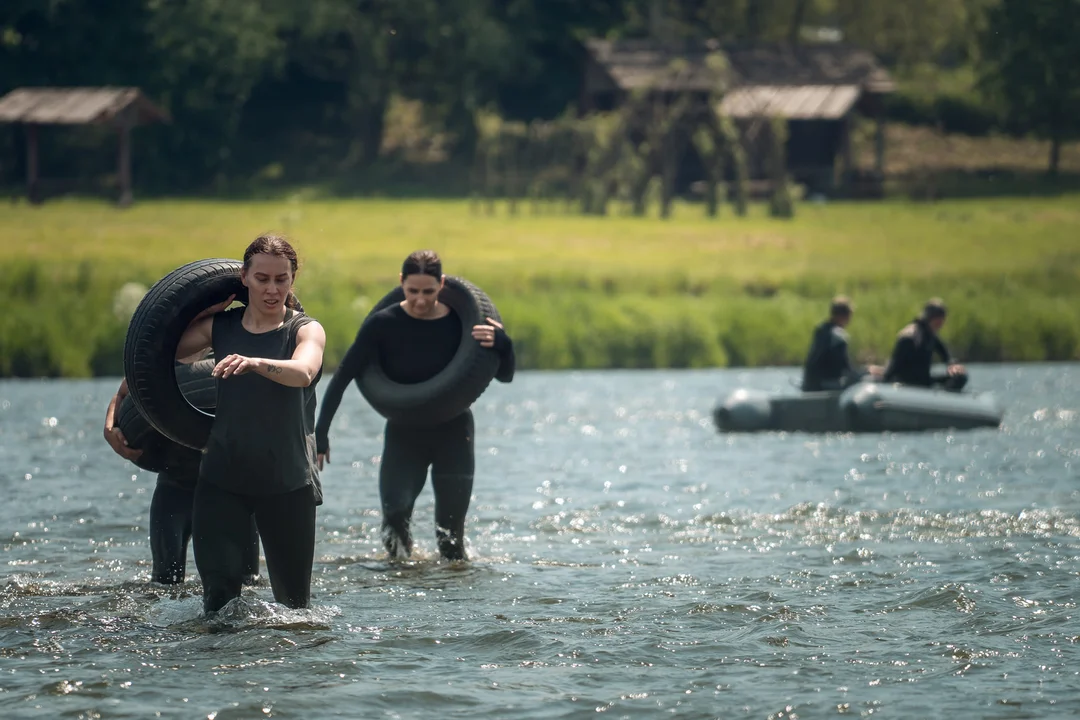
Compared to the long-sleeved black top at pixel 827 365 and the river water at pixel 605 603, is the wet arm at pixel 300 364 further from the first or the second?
the long-sleeved black top at pixel 827 365

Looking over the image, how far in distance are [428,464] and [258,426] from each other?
9.55 ft

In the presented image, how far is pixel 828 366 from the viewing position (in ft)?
61.8

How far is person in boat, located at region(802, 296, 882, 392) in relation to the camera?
18.4 metres

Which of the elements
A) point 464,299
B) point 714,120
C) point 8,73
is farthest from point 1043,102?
point 464,299

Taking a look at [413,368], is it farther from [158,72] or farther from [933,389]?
[158,72]

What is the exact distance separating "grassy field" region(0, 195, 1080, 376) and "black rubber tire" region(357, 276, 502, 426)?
16.8m

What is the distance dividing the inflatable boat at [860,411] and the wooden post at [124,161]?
23.7 metres

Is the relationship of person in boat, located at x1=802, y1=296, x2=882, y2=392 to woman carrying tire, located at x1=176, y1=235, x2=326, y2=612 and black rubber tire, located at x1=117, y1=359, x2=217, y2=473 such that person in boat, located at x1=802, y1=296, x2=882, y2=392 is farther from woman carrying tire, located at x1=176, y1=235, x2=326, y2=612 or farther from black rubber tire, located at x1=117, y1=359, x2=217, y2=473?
woman carrying tire, located at x1=176, y1=235, x2=326, y2=612

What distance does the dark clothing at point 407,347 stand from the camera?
9758 millimetres

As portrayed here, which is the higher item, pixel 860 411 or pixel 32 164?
pixel 32 164

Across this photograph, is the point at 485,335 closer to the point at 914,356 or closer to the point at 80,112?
the point at 914,356

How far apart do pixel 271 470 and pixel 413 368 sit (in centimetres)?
257

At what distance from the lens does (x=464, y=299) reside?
981 cm

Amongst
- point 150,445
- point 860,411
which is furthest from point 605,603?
point 860,411
